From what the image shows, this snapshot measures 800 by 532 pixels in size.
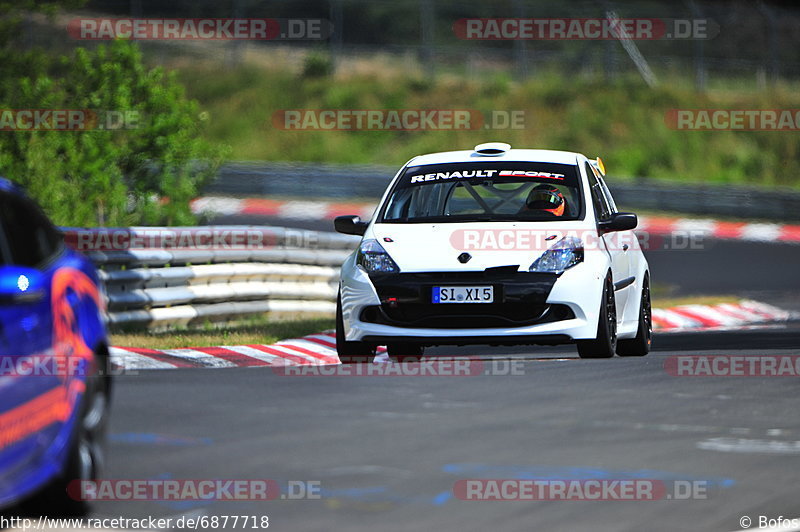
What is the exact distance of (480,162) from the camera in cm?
1298

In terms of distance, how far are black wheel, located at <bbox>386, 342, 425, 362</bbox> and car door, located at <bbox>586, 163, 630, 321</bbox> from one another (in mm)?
1745

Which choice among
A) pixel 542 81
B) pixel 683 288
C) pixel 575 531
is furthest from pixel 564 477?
pixel 542 81

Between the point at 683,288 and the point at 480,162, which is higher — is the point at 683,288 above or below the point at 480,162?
below

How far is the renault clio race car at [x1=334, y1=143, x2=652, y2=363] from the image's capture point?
11359mm

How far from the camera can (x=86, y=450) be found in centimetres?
674

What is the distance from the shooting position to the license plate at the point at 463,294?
11344 mm

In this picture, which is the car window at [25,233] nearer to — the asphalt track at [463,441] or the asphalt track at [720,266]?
the asphalt track at [463,441]

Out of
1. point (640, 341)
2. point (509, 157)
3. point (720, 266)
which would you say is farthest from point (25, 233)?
point (720, 266)

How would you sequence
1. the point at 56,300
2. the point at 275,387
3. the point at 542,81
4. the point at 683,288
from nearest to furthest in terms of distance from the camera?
the point at 56,300 → the point at 275,387 → the point at 683,288 → the point at 542,81

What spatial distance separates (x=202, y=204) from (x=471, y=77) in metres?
14.5

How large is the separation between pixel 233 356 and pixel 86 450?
618cm

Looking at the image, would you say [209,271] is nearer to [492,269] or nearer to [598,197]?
[598,197]

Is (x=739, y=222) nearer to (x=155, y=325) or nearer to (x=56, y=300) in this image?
(x=155, y=325)

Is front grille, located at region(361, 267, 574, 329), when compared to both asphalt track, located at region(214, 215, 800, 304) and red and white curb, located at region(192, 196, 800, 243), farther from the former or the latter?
red and white curb, located at region(192, 196, 800, 243)
